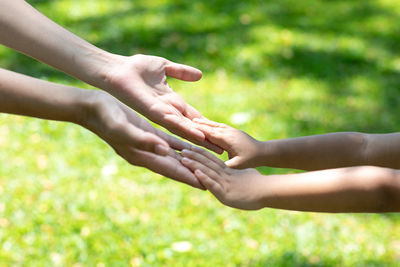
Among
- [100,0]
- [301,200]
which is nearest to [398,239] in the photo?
[301,200]

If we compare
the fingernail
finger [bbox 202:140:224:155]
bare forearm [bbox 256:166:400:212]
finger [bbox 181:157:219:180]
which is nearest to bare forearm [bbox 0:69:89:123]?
the fingernail

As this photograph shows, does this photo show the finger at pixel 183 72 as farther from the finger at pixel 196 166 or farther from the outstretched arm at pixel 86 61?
the finger at pixel 196 166

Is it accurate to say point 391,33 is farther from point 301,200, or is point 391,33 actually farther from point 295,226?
point 301,200

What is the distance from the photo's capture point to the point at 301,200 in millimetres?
1924

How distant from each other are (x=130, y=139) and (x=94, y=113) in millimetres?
160

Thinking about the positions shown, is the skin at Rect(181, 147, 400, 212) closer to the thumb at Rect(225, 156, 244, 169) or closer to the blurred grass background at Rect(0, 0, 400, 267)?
the thumb at Rect(225, 156, 244, 169)

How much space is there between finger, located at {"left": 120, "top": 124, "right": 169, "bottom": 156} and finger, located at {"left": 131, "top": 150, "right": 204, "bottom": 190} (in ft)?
0.07

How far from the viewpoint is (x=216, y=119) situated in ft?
12.6

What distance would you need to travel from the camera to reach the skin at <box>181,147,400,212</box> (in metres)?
1.88

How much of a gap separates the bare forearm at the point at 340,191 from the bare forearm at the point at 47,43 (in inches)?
33.9

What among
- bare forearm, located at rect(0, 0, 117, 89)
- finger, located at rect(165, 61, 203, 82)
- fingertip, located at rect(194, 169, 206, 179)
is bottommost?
fingertip, located at rect(194, 169, 206, 179)

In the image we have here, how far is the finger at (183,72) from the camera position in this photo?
7.69 ft

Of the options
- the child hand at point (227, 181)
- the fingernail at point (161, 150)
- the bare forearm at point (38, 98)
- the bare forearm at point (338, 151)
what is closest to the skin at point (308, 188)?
the child hand at point (227, 181)

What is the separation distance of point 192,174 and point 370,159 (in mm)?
723
